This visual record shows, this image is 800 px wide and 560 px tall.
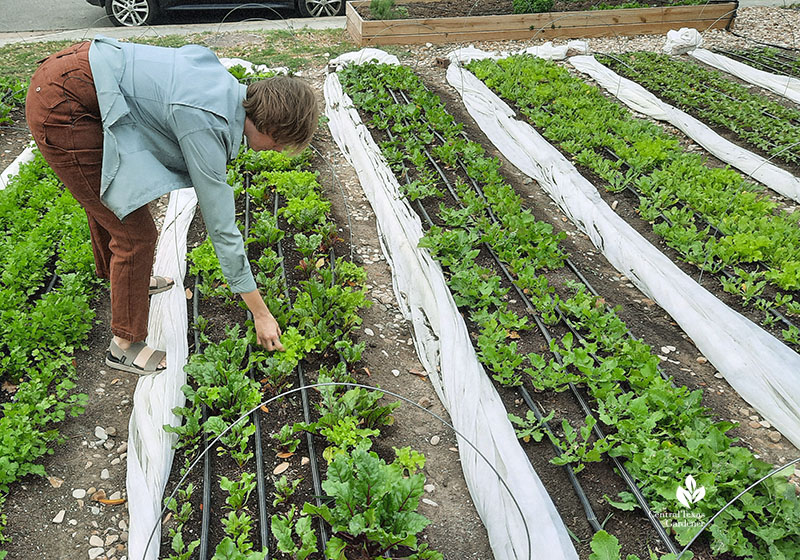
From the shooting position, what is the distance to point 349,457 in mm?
2688

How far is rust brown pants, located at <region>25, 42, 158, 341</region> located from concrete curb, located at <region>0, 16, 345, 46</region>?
246 inches

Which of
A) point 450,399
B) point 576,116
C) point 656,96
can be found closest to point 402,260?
point 450,399

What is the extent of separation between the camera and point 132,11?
9188 mm

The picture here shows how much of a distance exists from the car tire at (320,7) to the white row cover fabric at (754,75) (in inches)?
221

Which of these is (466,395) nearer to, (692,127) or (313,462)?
(313,462)

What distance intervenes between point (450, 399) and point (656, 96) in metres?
5.46

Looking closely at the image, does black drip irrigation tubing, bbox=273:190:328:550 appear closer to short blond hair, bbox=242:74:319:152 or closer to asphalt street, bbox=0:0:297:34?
short blond hair, bbox=242:74:319:152

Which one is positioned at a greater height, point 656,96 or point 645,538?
point 656,96

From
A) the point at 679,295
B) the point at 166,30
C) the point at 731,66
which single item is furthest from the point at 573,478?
the point at 166,30

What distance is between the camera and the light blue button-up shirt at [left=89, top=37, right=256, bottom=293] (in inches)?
91.7

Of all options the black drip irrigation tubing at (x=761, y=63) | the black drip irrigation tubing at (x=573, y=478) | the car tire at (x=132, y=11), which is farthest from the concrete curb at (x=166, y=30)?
the black drip irrigation tubing at (x=573, y=478)

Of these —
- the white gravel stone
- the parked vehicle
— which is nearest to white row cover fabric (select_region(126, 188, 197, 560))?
the white gravel stone

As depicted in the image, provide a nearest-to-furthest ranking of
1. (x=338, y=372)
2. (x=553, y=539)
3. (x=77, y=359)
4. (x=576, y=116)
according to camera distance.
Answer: (x=553, y=539) < (x=338, y=372) < (x=77, y=359) < (x=576, y=116)

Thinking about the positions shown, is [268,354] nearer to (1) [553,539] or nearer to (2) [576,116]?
(1) [553,539]
